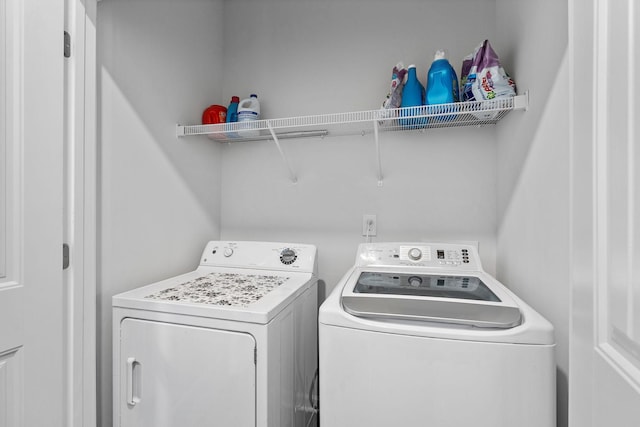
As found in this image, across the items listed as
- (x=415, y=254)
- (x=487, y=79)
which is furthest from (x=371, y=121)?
(x=415, y=254)

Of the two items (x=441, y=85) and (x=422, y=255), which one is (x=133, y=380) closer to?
(x=422, y=255)

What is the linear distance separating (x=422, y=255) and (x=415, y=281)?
0.86 ft

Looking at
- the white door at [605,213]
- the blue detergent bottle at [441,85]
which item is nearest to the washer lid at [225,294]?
the white door at [605,213]

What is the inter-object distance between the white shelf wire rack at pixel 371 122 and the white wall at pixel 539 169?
13 centimetres

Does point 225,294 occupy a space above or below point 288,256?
below

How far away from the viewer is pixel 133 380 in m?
1.33

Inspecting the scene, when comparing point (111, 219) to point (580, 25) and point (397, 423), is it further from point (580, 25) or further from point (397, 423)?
point (580, 25)

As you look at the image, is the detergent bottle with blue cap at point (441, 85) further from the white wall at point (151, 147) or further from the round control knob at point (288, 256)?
the white wall at point (151, 147)

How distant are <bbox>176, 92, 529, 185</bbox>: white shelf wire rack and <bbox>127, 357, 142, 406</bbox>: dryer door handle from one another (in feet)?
4.05

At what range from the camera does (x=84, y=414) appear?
1.22 meters

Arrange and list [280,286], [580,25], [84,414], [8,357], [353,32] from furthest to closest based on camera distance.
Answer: [353,32]
[280,286]
[84,414]
[8,357]
[580,25]

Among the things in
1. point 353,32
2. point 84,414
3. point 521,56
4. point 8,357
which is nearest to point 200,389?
point 84,414

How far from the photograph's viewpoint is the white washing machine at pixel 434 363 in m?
0.94

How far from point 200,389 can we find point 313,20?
7.44 feet
